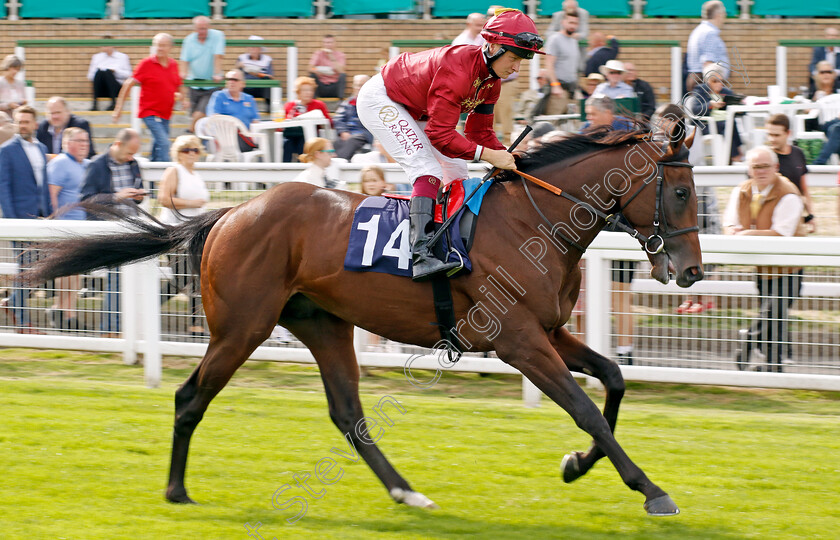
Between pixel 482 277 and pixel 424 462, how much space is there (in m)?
1.09

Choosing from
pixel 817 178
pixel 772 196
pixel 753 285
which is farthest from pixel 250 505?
pixel 817 178

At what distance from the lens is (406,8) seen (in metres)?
13.9

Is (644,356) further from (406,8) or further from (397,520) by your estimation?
(406,8)

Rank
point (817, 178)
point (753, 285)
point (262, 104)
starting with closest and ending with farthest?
point (753, 285), point (817, 178), point (262, 104)

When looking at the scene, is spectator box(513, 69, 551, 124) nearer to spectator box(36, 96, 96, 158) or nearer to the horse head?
spectator box(36, 96, 96, 158)

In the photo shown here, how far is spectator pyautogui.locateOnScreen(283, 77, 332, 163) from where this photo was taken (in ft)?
32.4

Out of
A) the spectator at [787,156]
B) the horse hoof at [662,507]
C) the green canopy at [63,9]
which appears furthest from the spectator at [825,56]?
the green canopy at [63,9]

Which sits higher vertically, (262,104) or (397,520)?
(262,104)

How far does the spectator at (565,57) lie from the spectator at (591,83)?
0.62 ft

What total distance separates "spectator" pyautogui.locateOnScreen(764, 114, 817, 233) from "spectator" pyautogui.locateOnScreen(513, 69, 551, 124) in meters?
2.81

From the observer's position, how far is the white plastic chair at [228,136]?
10039 mm

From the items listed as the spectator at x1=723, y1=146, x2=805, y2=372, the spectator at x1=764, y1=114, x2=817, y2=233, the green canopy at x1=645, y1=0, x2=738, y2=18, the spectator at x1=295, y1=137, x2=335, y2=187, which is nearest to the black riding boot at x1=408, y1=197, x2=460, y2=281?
the spectator at x1=723, y1=146, x2=805, y2=372

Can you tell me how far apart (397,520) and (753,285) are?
2.82 m

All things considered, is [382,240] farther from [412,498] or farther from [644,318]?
[644,318]
